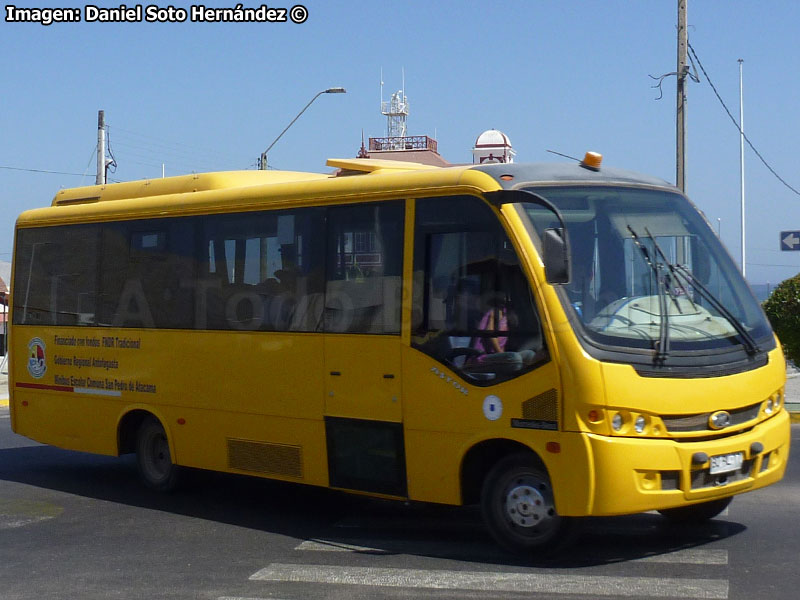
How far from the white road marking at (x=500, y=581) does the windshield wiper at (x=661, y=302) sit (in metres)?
1.44

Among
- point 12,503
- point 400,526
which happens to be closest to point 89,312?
point 12,503

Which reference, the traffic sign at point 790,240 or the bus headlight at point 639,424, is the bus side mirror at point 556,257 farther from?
the traffic sign at point 790,240

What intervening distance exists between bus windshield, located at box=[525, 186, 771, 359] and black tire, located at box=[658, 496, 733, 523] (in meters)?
1.33

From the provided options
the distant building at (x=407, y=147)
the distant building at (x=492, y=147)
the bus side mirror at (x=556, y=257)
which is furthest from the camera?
the distant building at (x=407, y=147)

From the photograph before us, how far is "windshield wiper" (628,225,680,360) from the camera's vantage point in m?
7.46

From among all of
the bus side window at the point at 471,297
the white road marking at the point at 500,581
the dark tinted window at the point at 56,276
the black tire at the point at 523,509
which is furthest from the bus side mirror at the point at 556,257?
the dark tinted window at the point at 56,276

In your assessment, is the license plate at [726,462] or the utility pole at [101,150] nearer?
the license plate at [726,462]

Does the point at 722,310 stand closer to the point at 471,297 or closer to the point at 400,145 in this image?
the point at 471,297

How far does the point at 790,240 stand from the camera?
25000 mm

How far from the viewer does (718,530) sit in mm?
8555

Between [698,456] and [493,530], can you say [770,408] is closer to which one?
[698,456]

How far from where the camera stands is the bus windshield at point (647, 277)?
24.7 ft

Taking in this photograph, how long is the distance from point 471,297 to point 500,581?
199 centimetres

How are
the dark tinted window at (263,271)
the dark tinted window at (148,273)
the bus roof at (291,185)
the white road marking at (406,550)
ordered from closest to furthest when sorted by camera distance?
the white road marking at (406,550) → the bus roof at (291,185) → the dark tinted window at (263,271) → the dark tinted window at (148,273)
